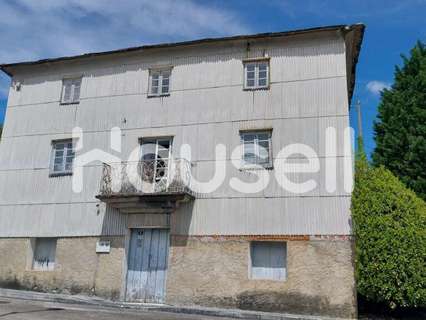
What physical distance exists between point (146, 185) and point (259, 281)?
4.63 m

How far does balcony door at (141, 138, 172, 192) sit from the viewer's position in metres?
14.1

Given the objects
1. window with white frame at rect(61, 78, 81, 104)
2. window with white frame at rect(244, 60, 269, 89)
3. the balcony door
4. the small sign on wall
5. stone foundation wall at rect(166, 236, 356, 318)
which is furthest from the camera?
window with white frame at rect(61, 78, 81, 104)

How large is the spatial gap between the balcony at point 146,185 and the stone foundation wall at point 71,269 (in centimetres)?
145

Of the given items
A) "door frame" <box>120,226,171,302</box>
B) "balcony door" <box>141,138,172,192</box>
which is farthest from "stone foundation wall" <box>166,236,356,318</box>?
"balcony door" <box>141,138,172,192</box>

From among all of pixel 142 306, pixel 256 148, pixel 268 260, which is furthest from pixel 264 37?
pixel 142 306

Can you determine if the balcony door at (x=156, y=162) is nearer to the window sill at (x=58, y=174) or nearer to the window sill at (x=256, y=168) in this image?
the window sill at (x=256, y=168)

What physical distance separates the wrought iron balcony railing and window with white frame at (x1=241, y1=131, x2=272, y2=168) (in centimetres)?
191

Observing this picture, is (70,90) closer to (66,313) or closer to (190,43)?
(190,43)

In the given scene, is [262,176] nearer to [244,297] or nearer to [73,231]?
[244,297]

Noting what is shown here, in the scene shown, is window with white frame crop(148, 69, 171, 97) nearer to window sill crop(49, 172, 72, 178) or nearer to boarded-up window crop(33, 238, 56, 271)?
window sill crop(49, 172, 72, 178)

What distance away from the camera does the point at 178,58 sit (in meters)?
15.9

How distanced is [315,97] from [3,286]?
1222 cm

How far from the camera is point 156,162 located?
14.5m

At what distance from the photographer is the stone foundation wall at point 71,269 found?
14266 mm
